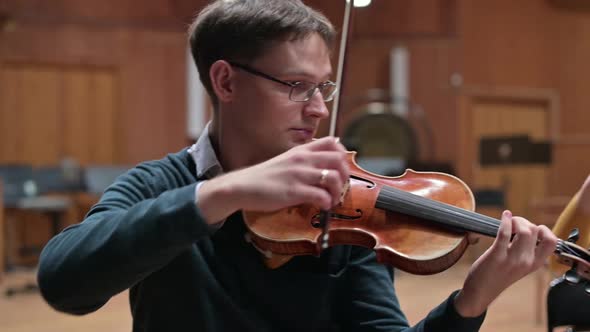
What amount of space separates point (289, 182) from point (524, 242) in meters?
0.47

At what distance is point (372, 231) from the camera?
1.26 meters

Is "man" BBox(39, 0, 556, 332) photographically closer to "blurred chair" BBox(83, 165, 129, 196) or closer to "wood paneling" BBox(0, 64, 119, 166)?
"blurred chair" BBox(83, 165, 129, 196)

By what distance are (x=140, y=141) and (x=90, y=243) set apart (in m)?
7.15

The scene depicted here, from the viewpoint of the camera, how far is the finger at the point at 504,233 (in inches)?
45.4

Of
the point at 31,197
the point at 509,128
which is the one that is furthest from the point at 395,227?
the point at 509,128

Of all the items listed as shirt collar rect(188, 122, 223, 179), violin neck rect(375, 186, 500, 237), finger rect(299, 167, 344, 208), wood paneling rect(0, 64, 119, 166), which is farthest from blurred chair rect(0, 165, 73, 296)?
finger rect(299, 167, 344, 208)

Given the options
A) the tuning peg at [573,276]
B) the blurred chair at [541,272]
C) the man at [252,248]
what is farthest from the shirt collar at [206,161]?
the blurred chair at [541,272]

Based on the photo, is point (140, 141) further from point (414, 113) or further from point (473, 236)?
point (473, 236)

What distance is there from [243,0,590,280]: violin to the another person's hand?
0.06 m

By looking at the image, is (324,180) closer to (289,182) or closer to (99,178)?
(289,182)

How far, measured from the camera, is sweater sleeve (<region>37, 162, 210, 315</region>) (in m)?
0.98

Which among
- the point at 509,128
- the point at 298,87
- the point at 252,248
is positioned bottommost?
the point at 509,128

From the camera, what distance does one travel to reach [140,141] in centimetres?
800

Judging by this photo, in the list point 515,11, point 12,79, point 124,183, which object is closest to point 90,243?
point 124,183
